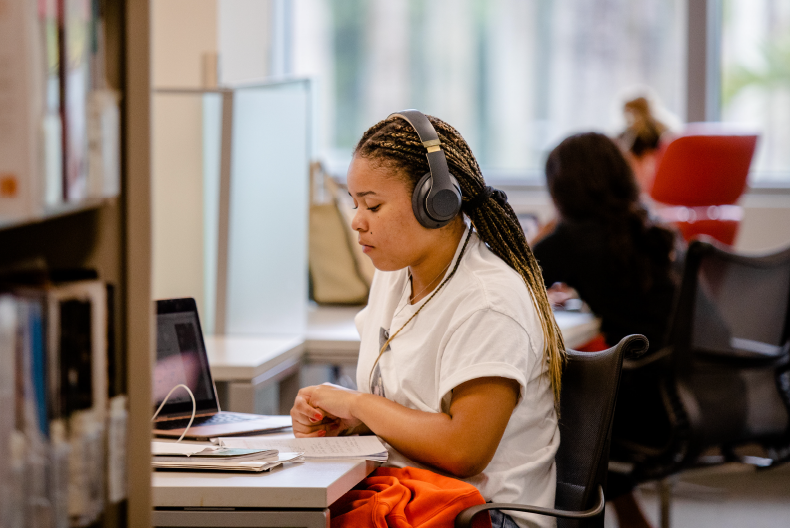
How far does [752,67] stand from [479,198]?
400 centimetres

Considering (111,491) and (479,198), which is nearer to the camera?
(111,491)

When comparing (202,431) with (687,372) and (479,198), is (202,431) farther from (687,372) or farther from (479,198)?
(687,372)

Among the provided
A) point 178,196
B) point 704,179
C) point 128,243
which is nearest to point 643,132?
point 704,179

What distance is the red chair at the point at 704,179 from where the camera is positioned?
3.70 metres

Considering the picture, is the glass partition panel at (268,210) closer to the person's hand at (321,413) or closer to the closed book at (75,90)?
the person's hand at (321,413)

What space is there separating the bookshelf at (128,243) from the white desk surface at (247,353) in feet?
2.96

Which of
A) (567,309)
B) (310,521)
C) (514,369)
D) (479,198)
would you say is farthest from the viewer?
(567,309)

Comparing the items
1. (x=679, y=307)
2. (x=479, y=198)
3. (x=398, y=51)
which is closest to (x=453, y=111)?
(x=398, y=51)

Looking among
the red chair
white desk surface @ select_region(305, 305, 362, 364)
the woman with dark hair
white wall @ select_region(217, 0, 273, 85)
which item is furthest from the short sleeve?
the red chair

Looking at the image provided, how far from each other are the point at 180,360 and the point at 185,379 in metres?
0.04

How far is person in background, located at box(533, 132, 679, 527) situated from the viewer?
7.87 feet

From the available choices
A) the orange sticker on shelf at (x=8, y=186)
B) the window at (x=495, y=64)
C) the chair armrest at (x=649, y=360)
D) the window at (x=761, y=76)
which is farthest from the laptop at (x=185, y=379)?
the window at (x=761, y=76)

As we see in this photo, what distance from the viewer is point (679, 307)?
2100 millimetres

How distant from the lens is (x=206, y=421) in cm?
143
